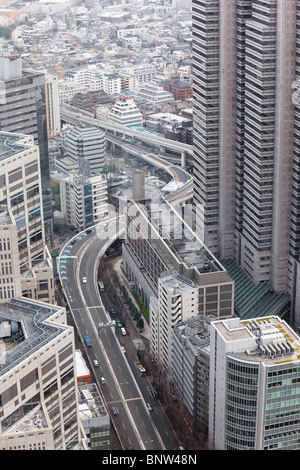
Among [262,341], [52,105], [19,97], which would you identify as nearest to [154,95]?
[52,105]

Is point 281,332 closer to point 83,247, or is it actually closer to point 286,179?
point 286,179

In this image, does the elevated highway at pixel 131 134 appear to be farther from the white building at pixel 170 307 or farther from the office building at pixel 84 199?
the white building at pixel 170 307

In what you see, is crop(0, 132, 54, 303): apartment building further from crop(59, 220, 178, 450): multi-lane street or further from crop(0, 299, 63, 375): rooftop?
crop(59, 220, 178, 450): multi-lane street

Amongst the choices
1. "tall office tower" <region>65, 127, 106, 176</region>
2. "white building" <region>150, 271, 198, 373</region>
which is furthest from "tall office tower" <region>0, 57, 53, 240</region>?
"tall office tower" <region>65, 127, 106, 176</region>

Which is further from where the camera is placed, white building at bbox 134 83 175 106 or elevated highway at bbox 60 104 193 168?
white building at bbox 134 83 175 106

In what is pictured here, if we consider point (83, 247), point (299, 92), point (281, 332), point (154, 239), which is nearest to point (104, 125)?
point (83, 247)
